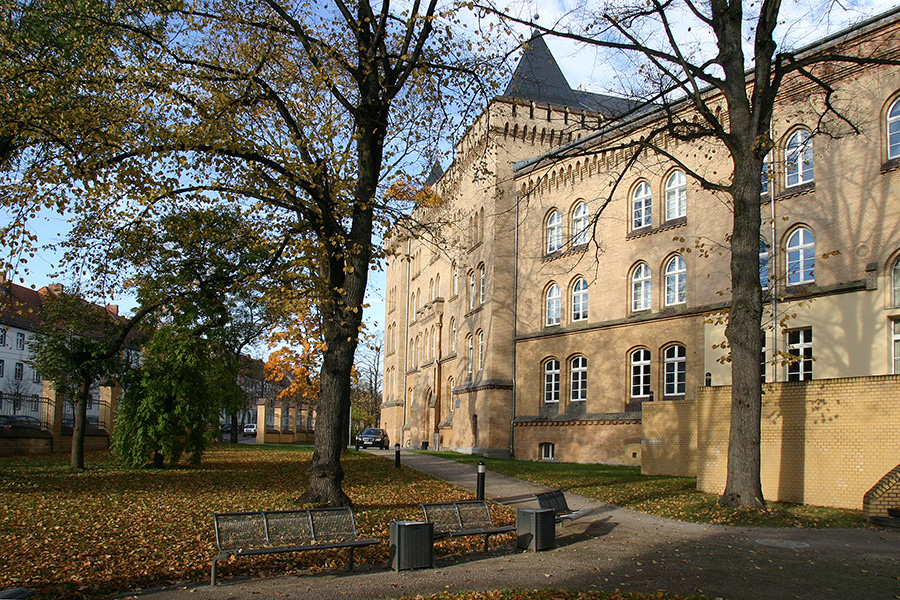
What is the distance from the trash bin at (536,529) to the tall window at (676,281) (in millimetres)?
18019

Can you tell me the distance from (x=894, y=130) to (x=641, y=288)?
420 inches

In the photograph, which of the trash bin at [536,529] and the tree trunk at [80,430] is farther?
the tree trunk at [80,430]

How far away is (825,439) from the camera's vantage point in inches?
549

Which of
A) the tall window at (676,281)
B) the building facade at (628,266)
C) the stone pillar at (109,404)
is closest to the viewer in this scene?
the building facade at (628,266)

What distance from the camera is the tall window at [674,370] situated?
86.8 ft

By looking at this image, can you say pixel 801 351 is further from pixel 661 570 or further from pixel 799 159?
pixel 661 570

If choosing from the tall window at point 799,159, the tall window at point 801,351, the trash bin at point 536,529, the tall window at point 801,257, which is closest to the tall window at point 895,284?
the tall window at point 801,257

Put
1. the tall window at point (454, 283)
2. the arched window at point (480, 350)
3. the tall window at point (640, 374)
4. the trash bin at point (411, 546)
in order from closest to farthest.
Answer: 1. the trash bin at point (411, 546)
2. the tall window at point (640, 374)
3. the arched window at point (480, 350)
4. the tall window at point (454, 283)

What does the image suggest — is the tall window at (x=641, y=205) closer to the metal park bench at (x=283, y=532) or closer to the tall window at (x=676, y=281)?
the tall window at (x=676, y=281)

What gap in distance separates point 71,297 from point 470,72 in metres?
11.7

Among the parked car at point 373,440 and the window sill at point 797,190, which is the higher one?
the window sill at point 797,190

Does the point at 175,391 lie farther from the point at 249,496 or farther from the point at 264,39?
the point at 264,39

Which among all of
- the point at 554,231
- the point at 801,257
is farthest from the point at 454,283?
the point at 801,257

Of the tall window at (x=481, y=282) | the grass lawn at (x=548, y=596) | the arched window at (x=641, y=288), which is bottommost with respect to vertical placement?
the grass lawn at (x=548, y=596)
